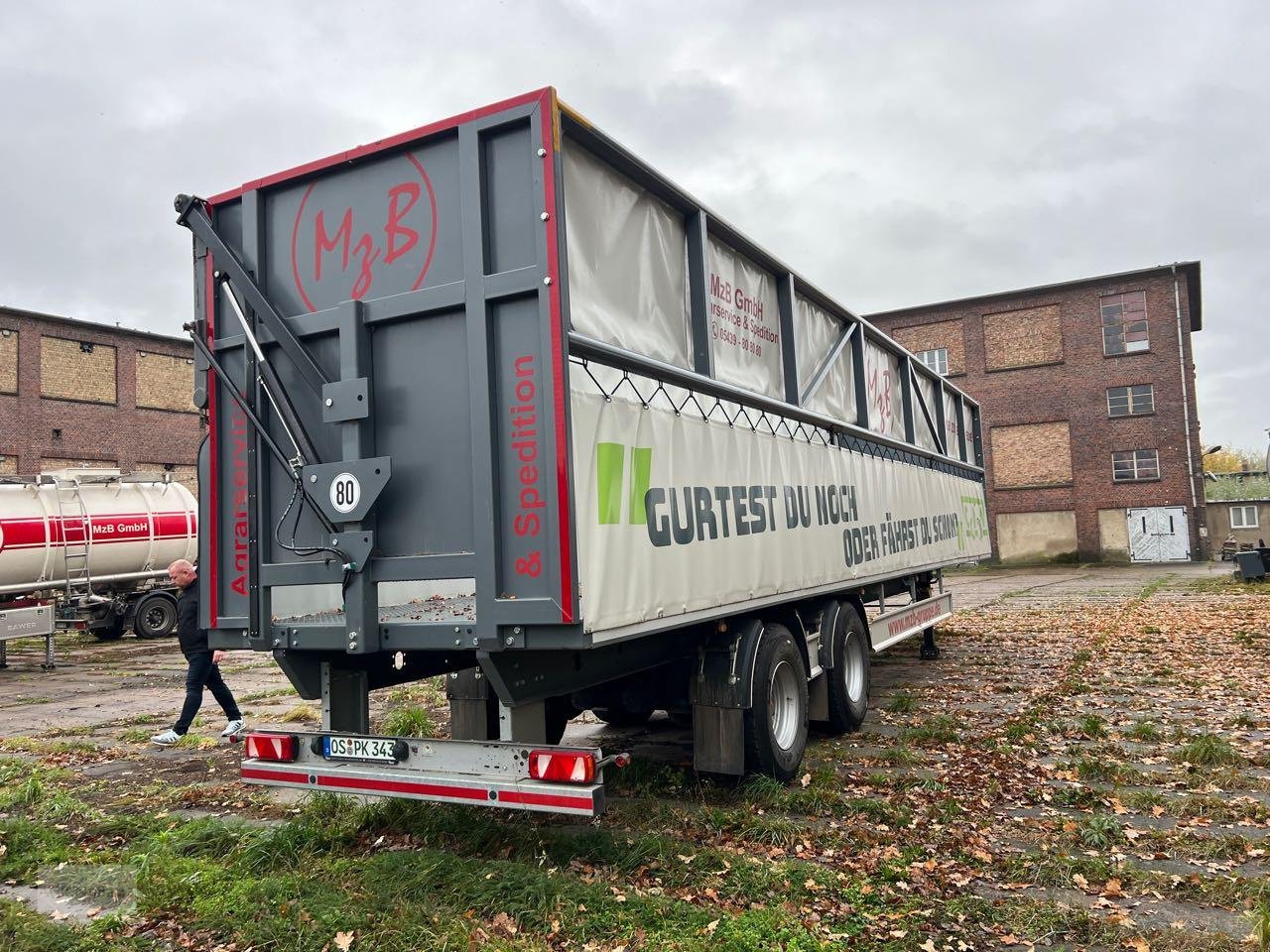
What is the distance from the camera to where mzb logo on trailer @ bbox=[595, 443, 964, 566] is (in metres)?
4.56

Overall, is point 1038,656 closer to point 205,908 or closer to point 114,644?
point 205,908

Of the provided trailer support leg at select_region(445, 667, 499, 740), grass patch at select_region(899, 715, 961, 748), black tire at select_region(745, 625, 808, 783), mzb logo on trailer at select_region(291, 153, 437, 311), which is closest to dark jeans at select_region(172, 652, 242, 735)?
trailer support leg at select_region(445, 667, 499, 740)

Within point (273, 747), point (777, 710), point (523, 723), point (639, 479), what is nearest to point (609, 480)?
point (639, 479)

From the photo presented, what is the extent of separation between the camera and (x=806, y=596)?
7000mm

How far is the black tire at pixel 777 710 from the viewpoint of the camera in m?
5.98

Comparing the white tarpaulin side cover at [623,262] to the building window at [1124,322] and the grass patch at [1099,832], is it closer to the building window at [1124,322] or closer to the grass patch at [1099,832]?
the grass patch at [1099,832]

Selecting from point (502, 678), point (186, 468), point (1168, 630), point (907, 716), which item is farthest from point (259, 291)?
point (186, 468)

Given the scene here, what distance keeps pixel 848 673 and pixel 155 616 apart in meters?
17.7

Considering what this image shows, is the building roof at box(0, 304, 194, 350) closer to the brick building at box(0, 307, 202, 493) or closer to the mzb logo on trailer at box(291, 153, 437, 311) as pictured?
the brick building at box(0, 307, 202, 493)

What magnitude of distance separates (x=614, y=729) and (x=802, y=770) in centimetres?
221

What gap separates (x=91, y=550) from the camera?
1839 centimetres

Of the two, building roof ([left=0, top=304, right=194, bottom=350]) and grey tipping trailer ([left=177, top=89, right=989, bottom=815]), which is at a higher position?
building roof ([left=0, top=304, right=194, bottom=350])

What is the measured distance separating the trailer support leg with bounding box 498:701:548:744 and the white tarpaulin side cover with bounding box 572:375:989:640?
668mm


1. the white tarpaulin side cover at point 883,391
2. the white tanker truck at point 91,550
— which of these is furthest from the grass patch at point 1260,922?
the white tanker truck at point 91,550
